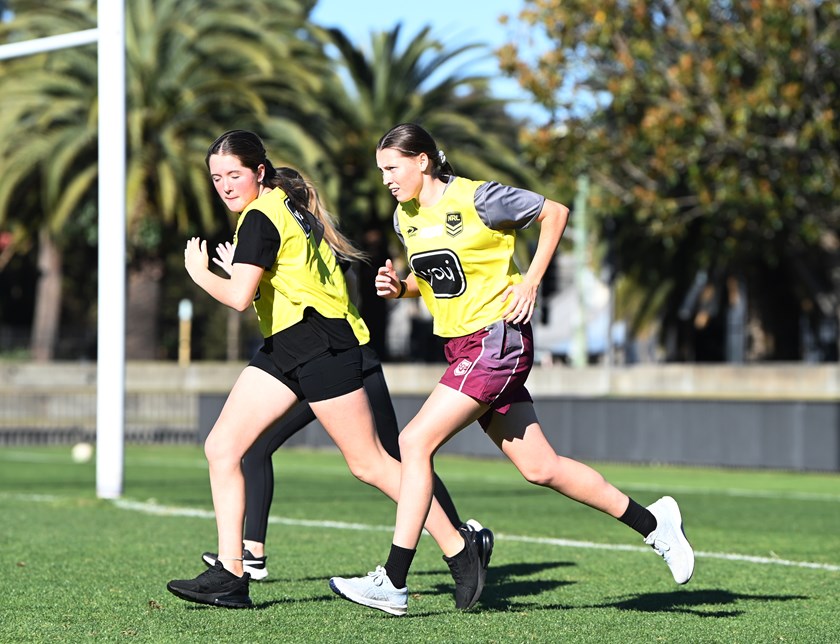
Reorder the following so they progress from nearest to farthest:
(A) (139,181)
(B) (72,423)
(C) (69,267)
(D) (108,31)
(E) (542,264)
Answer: (E) (542,264) → (D) (108,31) → (A) (139,181) → (B) (72,423) → (C) (69,267)

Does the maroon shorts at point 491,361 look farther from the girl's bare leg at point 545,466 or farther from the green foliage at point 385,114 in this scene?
the green foliage at point 385,114

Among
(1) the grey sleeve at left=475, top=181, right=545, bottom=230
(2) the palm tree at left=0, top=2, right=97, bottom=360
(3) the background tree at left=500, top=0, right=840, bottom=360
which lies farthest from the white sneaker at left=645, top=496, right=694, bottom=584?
(2) the palm tree at left=0, top=2, right=97, bottom=360

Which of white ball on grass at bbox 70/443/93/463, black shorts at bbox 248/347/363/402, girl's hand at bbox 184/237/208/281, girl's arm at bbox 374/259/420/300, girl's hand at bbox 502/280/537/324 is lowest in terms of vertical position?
white ball on grass at bbox 70/443/93/463

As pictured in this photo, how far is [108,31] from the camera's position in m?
12.1

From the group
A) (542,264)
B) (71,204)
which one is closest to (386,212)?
(71,204)

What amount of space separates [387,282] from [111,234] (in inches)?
255

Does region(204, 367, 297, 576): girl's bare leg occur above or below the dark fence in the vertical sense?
above

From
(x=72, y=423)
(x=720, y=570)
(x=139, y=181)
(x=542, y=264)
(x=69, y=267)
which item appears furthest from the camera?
(x=69, y=267)

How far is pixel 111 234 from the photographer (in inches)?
475

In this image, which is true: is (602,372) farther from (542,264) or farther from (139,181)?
(542,264)

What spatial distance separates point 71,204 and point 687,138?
10.6m

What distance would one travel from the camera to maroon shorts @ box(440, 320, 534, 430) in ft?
18.5

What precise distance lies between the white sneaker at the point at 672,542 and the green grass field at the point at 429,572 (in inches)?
7.9

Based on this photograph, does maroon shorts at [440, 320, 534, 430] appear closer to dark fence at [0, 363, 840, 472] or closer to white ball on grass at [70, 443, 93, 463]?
dark fence at [0, 363, 840, 472]
